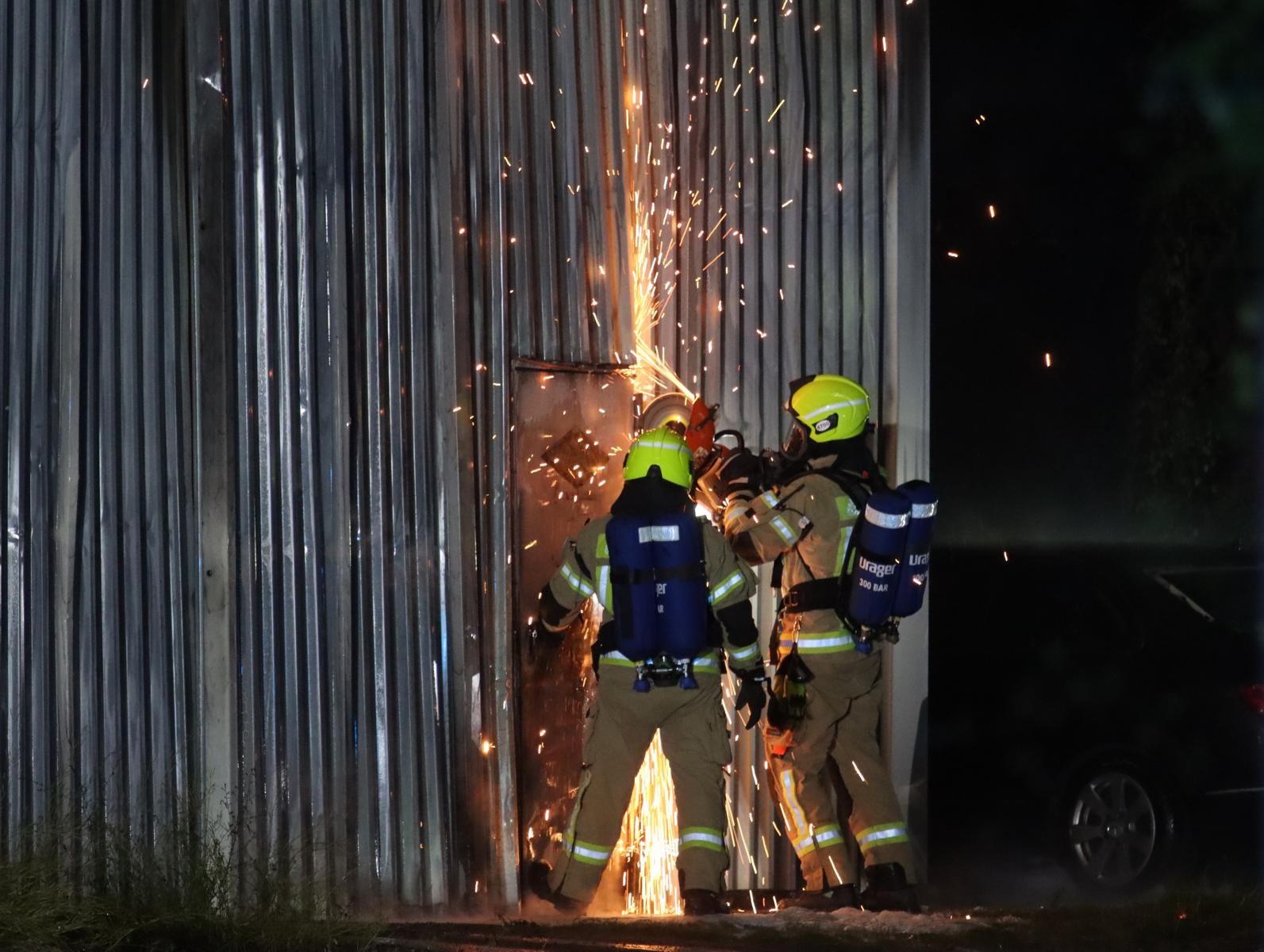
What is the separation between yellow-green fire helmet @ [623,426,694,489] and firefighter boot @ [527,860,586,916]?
1751mm

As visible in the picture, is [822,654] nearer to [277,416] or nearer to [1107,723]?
[1107,723]

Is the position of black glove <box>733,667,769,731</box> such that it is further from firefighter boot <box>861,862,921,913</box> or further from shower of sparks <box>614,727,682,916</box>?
firefighter boot <box>861,862,921,913</box>

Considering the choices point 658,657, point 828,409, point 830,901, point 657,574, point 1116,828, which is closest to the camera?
point 657,574

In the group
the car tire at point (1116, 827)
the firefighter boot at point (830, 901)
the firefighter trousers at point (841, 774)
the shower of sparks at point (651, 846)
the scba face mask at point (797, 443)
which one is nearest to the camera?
the firefighter boot at point (830, 901)

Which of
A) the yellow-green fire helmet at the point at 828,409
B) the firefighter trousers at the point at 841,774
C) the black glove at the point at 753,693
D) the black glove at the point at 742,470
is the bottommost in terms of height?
the firefighter trousers at the point at 841,774

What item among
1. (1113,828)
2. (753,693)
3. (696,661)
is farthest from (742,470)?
(1113,828)

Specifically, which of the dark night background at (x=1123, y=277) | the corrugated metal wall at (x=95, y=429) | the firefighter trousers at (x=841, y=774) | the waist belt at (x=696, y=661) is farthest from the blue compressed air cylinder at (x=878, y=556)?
the dark night background at (x=1123, y=277)

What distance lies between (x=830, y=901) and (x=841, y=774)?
0.57 meters

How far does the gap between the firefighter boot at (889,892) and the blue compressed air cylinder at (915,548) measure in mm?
1104

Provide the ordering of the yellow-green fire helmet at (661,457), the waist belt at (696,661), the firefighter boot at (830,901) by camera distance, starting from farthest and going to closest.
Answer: the firefighter boot at (830,901) → the waist belt at (696,661) → the yellow-green fire helmet at (661,457)

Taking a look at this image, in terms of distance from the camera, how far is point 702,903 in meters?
6.30

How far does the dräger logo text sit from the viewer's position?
20.9ft

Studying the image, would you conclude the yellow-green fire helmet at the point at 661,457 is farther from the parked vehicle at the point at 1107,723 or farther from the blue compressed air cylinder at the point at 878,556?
the parked vehicle at the point at 1107,723

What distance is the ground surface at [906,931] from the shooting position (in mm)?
5508
